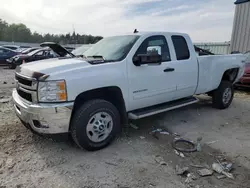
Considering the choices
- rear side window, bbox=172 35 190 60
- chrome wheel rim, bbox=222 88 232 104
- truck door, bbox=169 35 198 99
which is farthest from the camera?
chrome wheel rim, bbox=222 88 232 104

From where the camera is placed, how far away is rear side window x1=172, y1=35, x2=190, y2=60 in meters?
4.45

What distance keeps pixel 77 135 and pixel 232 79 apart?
478 centimetres

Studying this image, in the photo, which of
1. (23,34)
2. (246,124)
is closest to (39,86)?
(246,124)

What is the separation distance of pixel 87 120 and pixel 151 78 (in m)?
1.41

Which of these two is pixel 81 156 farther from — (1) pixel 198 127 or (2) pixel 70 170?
(1) pixel 198 127

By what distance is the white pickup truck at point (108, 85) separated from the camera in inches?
118

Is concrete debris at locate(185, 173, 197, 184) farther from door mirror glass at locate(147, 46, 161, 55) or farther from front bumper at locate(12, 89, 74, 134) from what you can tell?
door mirror glass at locate(147, 46, 161, 55)

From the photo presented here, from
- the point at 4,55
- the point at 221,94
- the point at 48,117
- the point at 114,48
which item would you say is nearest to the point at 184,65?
the point at 114,48

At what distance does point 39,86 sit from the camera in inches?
117

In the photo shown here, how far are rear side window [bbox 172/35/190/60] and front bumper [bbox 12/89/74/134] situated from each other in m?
2.55

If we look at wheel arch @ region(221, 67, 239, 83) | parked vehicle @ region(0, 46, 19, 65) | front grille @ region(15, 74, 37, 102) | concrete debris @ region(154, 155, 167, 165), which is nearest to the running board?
concrete debris @ region(154, 155, 167, 165)

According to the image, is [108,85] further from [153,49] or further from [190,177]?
[190,177]

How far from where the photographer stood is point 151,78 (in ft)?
12.7

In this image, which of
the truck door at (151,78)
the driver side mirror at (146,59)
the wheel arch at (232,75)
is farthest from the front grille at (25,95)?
the wheel arch at (232,75)
